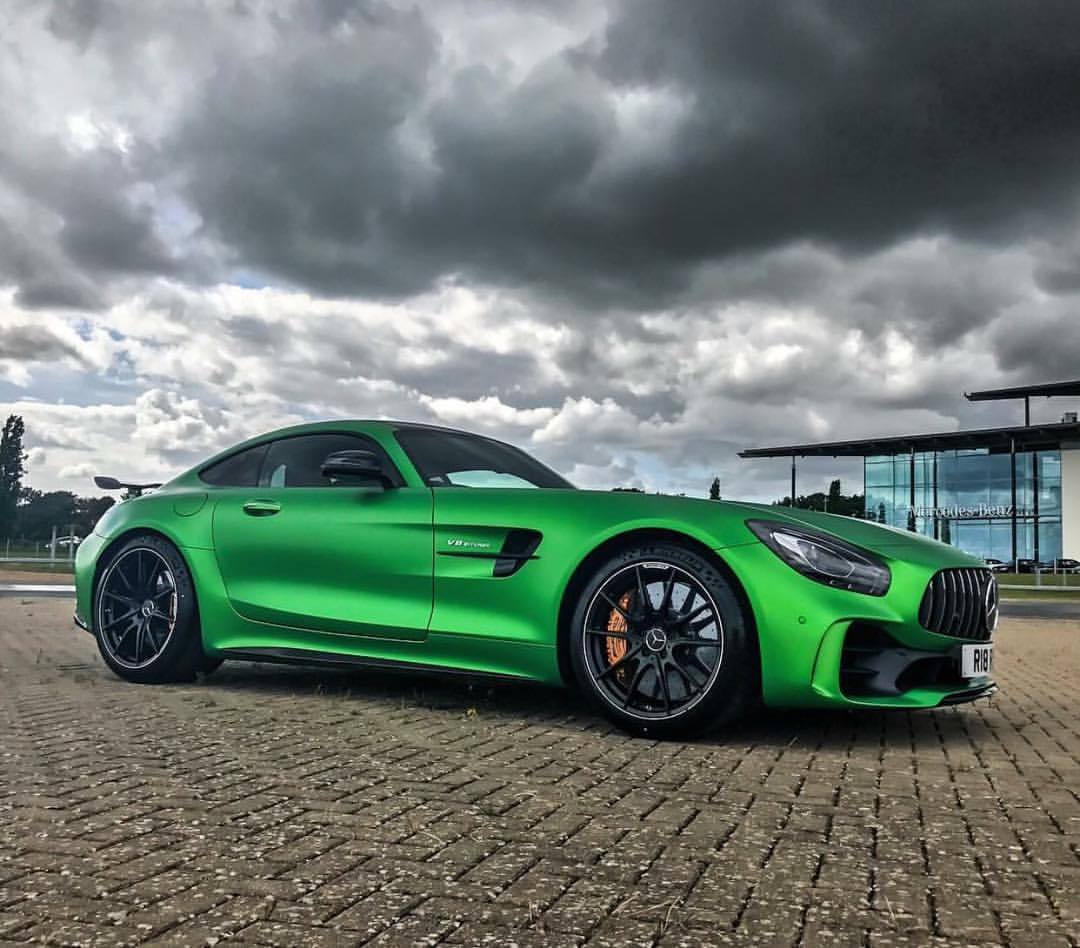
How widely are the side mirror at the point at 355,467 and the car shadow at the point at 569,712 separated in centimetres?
98

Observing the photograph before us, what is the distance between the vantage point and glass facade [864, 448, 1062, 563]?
52625 mm

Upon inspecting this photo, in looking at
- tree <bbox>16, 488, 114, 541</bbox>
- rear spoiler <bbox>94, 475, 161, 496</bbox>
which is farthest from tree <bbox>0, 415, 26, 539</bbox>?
rear spoiler <bbox>94, 475, 161, 496</bbox>

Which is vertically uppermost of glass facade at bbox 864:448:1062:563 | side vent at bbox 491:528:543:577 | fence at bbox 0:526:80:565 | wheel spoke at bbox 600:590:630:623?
glass facade at bbox 864:448:1062:563

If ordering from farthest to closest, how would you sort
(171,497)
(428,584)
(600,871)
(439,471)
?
1. (171,497)
2. (439,471)
3. (428,584)
4. (600,871)

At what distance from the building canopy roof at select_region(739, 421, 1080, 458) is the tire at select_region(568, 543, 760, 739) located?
163 ft

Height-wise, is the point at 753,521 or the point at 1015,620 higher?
the point at 753,521

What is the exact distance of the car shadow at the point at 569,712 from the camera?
4.41 m

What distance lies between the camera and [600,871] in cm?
245

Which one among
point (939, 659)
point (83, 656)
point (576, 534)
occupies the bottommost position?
point (83, 656)

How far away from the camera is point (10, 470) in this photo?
9238cm

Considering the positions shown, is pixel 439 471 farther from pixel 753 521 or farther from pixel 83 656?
pixel 83 656

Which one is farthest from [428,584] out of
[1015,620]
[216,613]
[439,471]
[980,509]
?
[980,509]

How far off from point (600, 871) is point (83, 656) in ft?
19.5

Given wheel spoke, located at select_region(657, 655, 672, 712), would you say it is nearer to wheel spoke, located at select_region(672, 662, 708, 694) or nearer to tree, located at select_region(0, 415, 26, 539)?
wheel spoke, located at select_region(672, 662, 708, 694)
